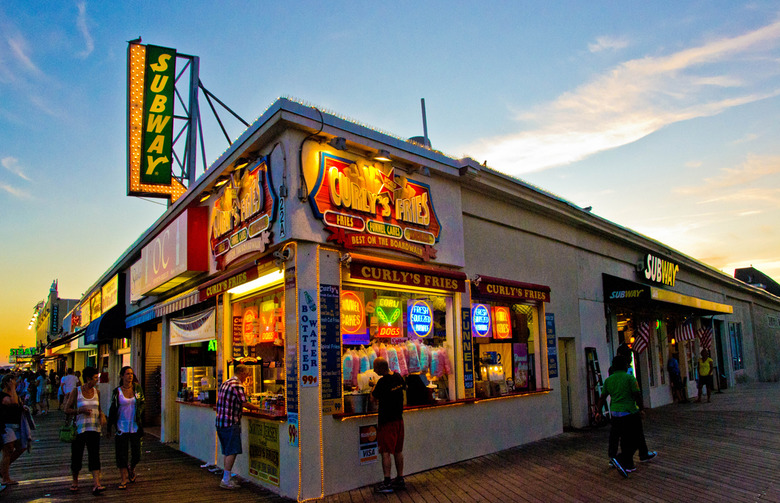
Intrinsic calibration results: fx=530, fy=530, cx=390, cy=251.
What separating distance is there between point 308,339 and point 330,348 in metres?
0.38

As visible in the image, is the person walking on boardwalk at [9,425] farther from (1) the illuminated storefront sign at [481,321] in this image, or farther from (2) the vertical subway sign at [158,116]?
(1) the illuminated storefront sign at [481,321]

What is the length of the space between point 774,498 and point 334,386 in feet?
19.6

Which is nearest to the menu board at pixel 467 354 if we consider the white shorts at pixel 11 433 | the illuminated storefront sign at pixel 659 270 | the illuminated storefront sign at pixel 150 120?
the white shorts at pixel 11 433

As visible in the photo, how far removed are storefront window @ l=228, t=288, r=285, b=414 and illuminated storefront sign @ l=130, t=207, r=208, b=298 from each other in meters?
1.27

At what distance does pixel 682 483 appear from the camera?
7668 mm

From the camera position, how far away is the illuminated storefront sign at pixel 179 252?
1053cm

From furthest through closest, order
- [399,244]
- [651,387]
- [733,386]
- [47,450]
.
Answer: [733,386]
[651,387]
[47,450]
[399,244]

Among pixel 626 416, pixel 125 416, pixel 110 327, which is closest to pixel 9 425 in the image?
pixel 125 416

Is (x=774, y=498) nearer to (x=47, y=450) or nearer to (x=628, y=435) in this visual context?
(x=628, y=435)

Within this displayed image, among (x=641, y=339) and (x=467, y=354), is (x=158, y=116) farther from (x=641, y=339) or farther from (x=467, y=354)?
(x=641, y=339)

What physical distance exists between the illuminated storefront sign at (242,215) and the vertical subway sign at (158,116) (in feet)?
11.2

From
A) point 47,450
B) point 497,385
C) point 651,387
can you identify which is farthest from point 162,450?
point 651,387

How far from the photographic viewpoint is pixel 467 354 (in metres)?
10.1

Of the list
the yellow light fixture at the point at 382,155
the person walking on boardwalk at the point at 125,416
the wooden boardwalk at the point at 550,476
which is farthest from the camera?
the yellow light fixture at the point at 382,155
